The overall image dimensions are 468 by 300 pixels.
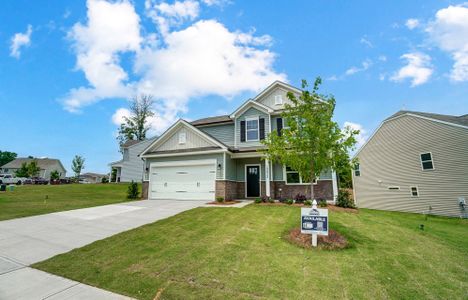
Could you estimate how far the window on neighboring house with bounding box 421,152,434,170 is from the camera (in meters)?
14.0

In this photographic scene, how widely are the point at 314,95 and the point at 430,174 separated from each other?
12785 millimetres

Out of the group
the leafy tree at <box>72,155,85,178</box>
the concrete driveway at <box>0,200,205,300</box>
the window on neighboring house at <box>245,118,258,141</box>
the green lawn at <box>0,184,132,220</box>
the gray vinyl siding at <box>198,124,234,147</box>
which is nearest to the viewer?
the concrete driveway at <box>0,200,205,300</box>

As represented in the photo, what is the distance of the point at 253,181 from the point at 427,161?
1175 centimetres

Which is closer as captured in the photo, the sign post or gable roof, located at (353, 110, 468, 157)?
the sign post

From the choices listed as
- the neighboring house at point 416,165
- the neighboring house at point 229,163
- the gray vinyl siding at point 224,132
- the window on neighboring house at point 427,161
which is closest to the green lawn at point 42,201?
the neighboring house at point 229,163

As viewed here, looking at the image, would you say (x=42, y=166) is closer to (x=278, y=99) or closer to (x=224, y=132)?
(x=224, y=132)

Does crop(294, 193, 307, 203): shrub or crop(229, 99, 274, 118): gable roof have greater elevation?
crop(229, 99, 274, 118): gable roof

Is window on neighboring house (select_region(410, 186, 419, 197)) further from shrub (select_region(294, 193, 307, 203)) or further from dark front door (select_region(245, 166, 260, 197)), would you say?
dark front door (select_region(245, 166, 260, 197))

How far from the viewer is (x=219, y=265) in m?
4.36

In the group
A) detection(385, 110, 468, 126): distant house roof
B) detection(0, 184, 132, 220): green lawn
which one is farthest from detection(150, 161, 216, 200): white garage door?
detection(385, 110, 468, 126): distant house roof

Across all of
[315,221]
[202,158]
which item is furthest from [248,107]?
[315,221]

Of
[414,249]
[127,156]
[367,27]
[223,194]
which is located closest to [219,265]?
[414,249]

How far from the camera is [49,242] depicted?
6.05m

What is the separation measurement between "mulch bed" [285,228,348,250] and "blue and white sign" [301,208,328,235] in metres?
0.30
